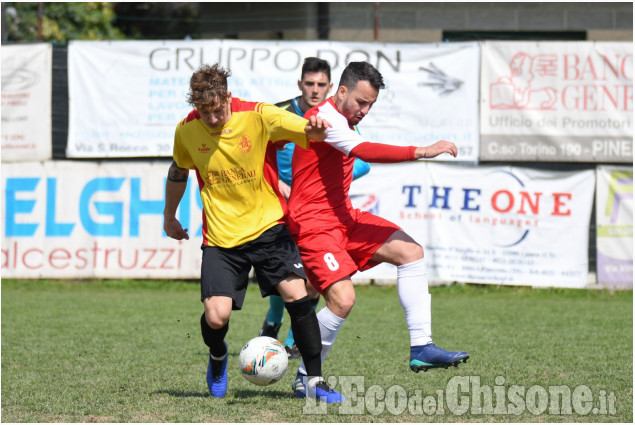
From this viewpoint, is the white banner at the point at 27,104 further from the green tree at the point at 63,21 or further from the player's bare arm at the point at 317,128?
the player's bare arm at the point at 317,128

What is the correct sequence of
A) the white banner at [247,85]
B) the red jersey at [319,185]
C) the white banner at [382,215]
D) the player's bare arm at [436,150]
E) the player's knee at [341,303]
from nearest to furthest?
the player's bare arm at [436,150] → the player's knee at [341,303] → the red jersey at [319,185] → the white banner at [382,215] → the white banner at [247,85]

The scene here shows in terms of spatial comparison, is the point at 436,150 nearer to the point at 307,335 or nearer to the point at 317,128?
the point at 317,128

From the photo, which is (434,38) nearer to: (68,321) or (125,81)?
(125,81)

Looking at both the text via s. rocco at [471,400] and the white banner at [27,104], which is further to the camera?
the white banner at [27,104]

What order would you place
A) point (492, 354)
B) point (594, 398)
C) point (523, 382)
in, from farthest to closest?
point (492, 354) → point (523, 382) → point (594, 398)

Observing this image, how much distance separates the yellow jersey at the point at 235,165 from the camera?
5.62 m

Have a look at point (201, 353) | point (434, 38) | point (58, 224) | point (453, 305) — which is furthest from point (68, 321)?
point (434, 38)

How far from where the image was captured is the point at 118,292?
12.9 m

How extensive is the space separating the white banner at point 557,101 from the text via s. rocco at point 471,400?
7.41 m

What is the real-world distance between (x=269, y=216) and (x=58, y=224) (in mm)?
8335

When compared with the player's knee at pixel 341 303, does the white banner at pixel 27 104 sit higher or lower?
higher

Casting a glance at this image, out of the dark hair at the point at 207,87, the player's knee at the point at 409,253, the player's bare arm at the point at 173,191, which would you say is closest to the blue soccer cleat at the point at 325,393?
the player's knee at the point at 409,253

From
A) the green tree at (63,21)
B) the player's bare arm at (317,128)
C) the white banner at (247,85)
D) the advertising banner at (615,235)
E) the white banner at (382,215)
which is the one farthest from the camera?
the green tree at (63,21)

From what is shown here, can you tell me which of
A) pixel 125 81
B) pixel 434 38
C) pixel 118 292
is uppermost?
pixel 434 38
